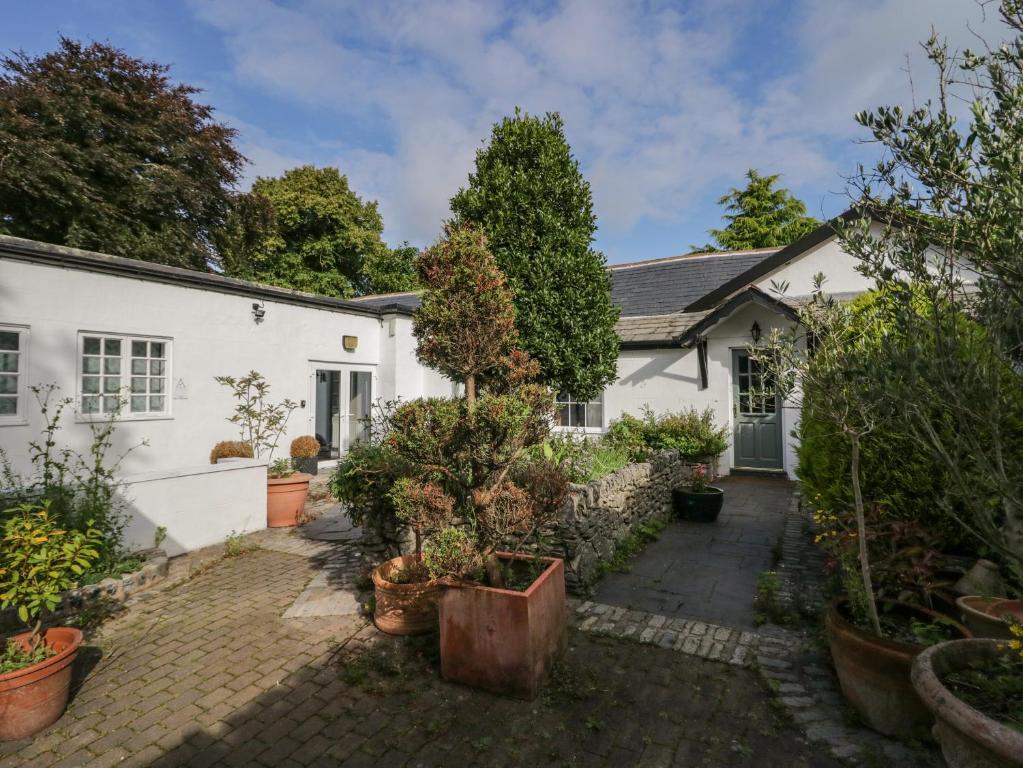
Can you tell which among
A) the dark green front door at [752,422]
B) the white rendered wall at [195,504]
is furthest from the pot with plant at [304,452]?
the dark green front door at [752,422]

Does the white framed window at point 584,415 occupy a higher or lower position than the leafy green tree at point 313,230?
lower

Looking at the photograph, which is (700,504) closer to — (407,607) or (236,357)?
(407,607)

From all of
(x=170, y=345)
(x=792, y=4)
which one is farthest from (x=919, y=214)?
(x=170, y=345)

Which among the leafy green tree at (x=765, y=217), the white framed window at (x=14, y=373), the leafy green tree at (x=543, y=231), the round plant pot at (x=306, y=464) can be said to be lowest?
the round plant pot at (x=306, y=464)

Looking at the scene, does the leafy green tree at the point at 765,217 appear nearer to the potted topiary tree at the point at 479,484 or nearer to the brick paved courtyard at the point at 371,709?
the potted topiary tree at the point at 479,484

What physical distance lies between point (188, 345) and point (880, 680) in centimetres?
1026

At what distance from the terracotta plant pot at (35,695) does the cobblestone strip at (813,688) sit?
4736mm

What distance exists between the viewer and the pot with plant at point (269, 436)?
7.75 metres

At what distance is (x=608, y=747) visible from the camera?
9.71ft

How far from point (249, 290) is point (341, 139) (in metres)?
3.38

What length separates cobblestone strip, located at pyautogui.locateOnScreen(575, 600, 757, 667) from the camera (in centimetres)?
398

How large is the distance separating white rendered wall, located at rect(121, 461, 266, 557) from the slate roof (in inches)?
378

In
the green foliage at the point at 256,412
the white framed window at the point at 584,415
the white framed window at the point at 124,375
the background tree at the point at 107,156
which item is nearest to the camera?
the white framed window at the point at 124,375

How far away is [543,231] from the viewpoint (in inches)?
327
